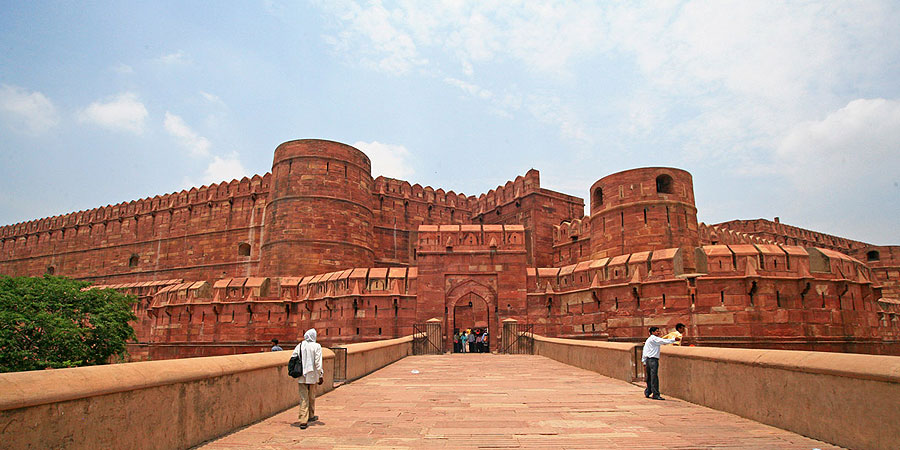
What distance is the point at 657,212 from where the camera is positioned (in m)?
22.0

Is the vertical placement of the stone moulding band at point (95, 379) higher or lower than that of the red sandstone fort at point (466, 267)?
lower

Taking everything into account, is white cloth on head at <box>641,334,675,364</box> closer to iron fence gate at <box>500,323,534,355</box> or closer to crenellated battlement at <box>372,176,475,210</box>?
iron fence gate at <box>500,323,534,355</box>

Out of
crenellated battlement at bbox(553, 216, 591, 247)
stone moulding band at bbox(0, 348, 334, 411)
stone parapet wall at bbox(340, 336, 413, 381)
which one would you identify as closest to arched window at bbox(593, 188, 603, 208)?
crenellated battlement at bbox(553, 216, 591, 247)

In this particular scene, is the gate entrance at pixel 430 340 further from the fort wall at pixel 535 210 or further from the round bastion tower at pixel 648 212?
the fort wall at pixel 535 210

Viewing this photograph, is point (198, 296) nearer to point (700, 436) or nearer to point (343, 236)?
point (343, 236)

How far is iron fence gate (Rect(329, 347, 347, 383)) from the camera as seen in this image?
28.1ft

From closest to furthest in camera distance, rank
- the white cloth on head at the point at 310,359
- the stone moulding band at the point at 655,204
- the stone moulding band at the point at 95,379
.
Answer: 1. the stone moulding band at the point at 95,379
2. the white cloth on head at the point at 310,359
3. the stone moulding band at the point at 655,204

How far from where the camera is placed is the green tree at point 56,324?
1812 centimetres

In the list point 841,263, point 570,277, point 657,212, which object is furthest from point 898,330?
point 570,277

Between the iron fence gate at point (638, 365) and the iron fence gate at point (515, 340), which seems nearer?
the iron fence gate at point (638, 365)

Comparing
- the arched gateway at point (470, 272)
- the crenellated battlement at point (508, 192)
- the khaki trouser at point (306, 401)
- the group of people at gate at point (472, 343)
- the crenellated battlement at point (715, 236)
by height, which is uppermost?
the crenellated battlement at point (508, 192)

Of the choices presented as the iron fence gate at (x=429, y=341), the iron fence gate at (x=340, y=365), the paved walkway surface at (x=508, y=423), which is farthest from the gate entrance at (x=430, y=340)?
the paved walkway surface at (x=508, y=423)

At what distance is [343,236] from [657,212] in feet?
53.0

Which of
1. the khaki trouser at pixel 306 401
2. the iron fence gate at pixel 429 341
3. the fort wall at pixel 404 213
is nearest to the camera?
the khaki trouser at pixel 306 401
